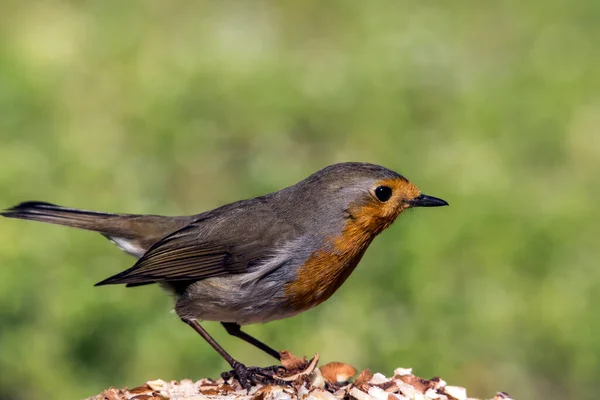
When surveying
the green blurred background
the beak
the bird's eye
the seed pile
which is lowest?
the seed pile

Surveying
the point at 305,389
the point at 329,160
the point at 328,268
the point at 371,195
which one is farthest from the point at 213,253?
the point at 329,160

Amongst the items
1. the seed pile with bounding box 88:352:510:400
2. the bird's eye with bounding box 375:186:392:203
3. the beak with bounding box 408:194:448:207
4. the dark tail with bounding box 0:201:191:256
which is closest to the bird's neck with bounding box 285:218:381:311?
the bird's eye with bounding box 375:186:392:203

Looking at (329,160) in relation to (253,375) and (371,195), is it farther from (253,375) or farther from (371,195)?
(253,375)

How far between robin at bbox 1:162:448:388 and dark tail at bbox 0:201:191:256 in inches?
14.1

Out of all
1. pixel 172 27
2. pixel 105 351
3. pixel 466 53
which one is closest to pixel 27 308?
pixel 105 351

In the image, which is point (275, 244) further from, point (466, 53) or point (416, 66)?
point (466, 53)

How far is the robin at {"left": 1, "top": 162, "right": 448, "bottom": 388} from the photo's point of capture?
4.52m

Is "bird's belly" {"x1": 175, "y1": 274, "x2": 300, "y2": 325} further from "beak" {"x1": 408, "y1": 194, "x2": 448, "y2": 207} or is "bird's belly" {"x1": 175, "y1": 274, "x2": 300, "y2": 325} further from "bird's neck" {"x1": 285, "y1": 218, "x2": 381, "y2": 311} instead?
"beak" {"x1": 408, "y1": 194, "x2": 448, "y2": 207}

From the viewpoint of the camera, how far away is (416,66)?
9633mm

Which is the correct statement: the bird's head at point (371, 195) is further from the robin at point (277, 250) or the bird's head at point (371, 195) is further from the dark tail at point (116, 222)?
the dark tail at point (116, 222)

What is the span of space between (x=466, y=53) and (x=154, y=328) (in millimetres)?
5379

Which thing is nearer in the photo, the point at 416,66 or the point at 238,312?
the point at 238,312

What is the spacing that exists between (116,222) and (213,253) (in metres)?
0.88

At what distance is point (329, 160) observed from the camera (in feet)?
26.8
